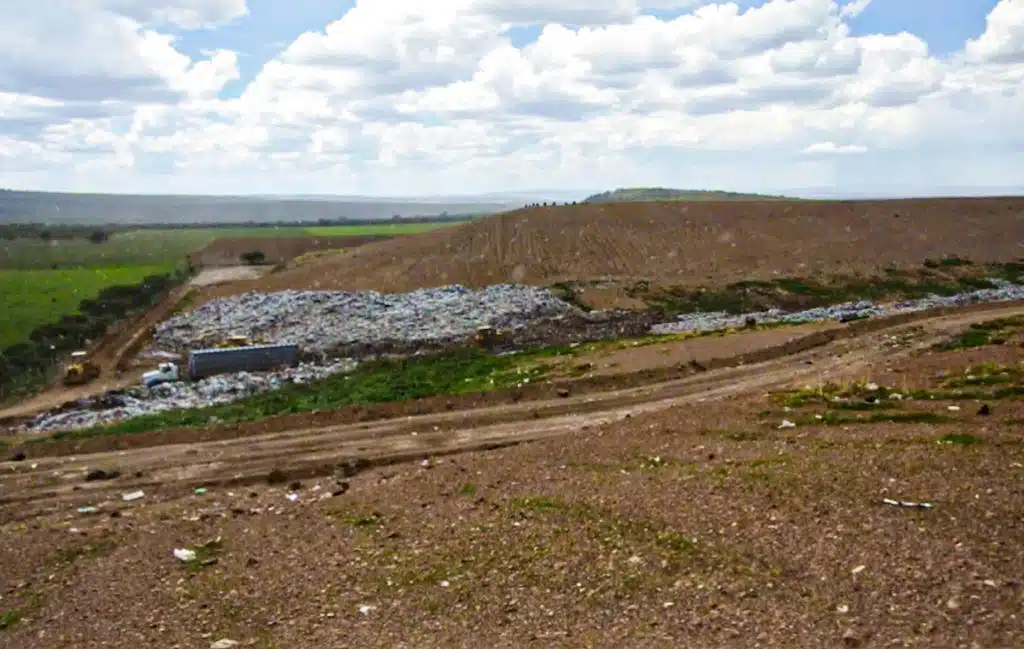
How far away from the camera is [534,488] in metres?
12.8

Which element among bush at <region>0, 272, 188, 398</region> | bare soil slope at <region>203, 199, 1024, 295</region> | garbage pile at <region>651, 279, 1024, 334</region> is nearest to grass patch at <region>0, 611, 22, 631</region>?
bush at <region>0, 272, 188, 398</region>

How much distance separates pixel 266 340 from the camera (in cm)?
3488

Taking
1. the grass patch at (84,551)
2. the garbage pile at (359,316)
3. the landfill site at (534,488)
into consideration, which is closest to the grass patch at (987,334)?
the landfill site at (534,488)

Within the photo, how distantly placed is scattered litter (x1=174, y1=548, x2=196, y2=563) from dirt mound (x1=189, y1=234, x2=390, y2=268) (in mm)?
56171

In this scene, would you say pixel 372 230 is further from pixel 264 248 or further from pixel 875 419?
pixel 875 419

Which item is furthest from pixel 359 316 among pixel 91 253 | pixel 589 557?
pixel 91 253

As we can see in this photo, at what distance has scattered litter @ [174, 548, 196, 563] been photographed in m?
11.3

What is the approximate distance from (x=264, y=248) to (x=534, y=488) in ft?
212

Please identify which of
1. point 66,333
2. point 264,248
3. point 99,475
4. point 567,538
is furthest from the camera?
point 264,248

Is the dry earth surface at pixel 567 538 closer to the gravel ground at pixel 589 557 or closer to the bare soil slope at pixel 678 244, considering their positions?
the gravel ground at pixel 589 557

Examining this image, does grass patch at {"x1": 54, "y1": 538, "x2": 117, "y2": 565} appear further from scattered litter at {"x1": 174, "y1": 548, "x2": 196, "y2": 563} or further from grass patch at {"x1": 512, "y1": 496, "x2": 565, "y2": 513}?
grass patch at {"x1": 512, "y1": 496, "x2": 565, "y2": 513}

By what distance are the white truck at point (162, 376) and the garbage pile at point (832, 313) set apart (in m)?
A: 15.9

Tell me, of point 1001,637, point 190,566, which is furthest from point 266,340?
point 1001,637

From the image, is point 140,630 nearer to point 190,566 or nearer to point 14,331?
point 190,566
